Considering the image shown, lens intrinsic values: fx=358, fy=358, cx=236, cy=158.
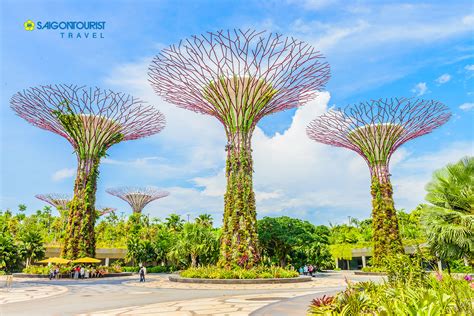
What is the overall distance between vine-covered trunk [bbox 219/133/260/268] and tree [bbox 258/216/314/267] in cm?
932

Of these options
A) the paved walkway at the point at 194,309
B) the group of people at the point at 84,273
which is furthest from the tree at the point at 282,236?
the paved walkway at the point at 194,309

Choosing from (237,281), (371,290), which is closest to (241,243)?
(237,281)

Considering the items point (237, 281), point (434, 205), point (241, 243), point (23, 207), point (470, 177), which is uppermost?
point (23, 207)

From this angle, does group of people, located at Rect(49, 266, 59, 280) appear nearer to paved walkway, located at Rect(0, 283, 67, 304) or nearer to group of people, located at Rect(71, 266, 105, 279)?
group of people, located at Rect(71, 266, 105, 279)

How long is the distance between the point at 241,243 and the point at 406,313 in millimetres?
16156

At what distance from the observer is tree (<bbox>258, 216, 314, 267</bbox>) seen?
30234mm

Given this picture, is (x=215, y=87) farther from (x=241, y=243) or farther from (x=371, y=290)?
(x=371, y=290)

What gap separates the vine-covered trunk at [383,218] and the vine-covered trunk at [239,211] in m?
10.7

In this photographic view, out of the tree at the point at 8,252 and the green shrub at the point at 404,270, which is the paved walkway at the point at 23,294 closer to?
the green shrub at the point at 404,270

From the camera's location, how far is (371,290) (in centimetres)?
854

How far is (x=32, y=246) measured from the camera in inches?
1340

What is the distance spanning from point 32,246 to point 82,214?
11.0 meters

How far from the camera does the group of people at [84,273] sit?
25487mm

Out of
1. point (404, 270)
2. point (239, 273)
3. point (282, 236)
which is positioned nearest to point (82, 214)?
point (239, 273)
